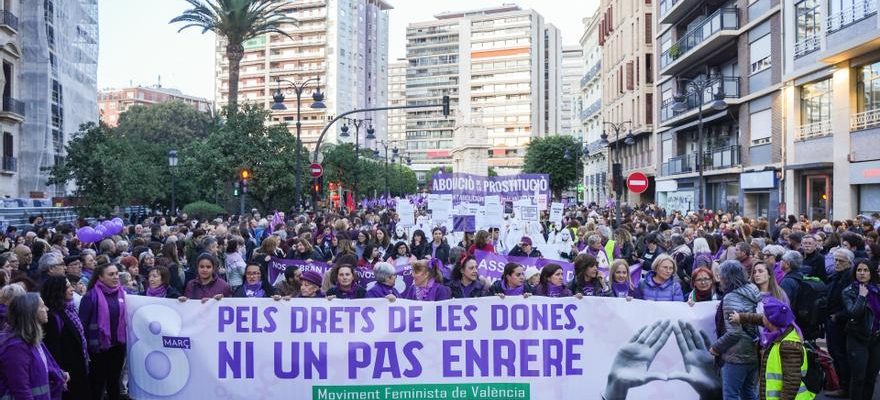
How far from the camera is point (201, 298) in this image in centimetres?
782

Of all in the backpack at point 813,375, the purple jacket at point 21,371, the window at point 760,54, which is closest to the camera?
the purple jacket at point 21,371

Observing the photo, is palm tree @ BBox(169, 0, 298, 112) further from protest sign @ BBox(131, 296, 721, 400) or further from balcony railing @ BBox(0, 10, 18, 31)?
protest sign @ BBox(131, 296, 721, 400)

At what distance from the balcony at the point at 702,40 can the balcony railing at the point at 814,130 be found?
754 cm

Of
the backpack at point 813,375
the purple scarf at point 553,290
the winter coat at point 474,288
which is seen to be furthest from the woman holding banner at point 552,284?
the backpack at point 813,375

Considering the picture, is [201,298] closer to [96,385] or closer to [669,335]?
[96,385]

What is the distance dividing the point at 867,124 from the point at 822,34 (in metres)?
3.41

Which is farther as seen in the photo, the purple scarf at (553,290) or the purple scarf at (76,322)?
the purple scarf at (553,290)

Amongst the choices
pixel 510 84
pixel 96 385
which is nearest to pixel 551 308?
pixel 96 385

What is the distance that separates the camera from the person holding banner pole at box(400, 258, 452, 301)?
795 centimetres

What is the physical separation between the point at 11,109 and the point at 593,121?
161 feet

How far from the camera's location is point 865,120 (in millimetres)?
23953

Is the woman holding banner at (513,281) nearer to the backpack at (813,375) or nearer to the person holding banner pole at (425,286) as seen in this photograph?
the person holding banner pole at (425,286)

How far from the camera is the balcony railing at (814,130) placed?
26.8m

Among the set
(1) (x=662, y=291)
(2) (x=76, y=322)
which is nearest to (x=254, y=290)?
(2) (x=76, y=322)
